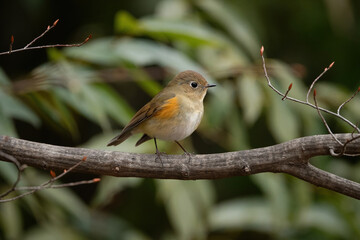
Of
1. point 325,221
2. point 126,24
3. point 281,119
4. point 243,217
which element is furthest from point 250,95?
point 325,221

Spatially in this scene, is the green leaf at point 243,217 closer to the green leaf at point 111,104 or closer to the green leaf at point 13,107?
the green leaf at point 111,104

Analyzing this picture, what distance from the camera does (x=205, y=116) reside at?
183 inches

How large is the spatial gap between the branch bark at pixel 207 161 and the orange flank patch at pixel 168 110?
830 millimetres

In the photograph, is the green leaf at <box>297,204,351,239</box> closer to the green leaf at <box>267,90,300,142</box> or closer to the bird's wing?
the green leaf at <box>267,90,300,142</box>

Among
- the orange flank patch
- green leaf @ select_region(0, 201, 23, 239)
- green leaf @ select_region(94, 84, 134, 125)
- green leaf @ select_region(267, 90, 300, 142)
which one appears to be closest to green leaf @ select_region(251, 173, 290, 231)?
green leaf @ select_region(267, 90, 300, 142)

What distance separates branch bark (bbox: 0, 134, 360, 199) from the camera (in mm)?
2496

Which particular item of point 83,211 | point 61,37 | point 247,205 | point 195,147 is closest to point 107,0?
point 61,37

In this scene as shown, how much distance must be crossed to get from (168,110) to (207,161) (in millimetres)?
959

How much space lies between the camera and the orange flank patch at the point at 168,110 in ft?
11.8

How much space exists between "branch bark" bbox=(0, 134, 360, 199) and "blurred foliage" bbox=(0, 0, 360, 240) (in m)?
0.75

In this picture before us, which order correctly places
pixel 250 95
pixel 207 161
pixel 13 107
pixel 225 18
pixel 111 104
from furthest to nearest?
pixel 225 18, pixel 250 95, pixel 111 104, pixel 13 107, pixel 207 161

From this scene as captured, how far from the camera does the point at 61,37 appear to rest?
5734mm

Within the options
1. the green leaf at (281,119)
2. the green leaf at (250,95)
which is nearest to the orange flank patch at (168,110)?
the green leaf at (250,95)

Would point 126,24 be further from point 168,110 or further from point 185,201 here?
point 185,201
